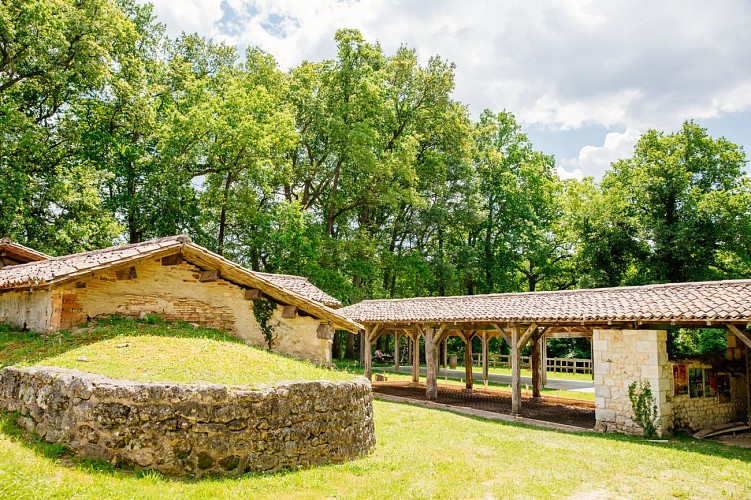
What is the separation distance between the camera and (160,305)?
402 inches

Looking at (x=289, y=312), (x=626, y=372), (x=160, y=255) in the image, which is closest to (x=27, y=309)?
(x=160, y=255)

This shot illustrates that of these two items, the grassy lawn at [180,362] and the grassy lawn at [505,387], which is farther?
the grassy lawn at [505,387]

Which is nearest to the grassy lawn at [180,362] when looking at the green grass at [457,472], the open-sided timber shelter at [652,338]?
the green grass at [457,472]

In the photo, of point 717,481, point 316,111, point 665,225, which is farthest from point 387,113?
point 717,481

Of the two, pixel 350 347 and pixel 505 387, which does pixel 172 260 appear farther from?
pixel 350 347

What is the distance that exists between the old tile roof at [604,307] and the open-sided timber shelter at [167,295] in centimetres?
510

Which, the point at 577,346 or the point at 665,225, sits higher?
the point at 665,225

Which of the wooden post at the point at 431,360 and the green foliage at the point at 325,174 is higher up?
the green foliage at the point at 325,174

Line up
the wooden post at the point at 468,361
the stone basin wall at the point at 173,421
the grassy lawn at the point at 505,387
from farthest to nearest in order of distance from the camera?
the wooden post at the point at 468,361, the grassy lawn at the point at 505,387, the stone basin wall at the point at 173,421

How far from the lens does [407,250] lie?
34.4 metres

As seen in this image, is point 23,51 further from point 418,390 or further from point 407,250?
point 407,250

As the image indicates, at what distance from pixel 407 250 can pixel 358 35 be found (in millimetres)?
13877

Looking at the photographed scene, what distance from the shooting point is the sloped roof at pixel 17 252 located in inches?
568

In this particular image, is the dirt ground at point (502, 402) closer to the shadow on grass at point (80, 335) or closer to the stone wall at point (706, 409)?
the stone wall at point (706, 409)
